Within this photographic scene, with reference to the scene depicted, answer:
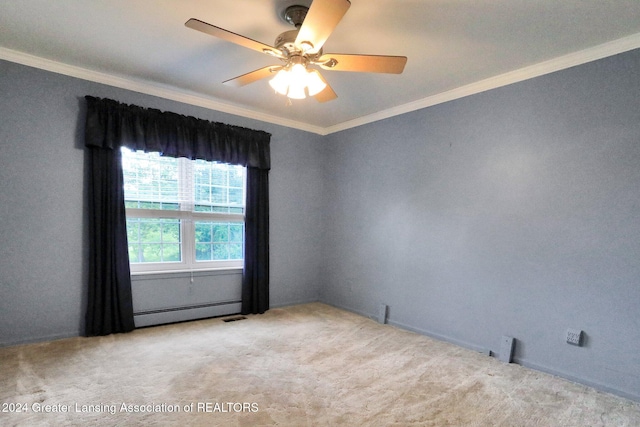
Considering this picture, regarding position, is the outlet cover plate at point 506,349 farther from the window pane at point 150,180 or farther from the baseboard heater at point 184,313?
the window pane at point 150,180

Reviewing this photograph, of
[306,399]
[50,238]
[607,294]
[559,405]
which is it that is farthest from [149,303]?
[607,294]

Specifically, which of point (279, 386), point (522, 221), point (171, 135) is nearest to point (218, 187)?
point (171, 135)

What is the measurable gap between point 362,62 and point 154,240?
2.82 metres

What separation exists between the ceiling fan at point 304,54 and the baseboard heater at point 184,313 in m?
2.64

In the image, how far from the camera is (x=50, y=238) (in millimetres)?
2842

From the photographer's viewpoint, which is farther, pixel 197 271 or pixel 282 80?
pixel 197 271

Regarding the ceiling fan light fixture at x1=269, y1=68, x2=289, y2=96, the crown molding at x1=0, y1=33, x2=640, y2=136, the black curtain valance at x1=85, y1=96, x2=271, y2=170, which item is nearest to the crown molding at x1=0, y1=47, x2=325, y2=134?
the crown molding at x1=0, y1=33, x2=640, y2=136

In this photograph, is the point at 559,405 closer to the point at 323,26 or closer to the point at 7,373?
the point at 323,26

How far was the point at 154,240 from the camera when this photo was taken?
3.43m

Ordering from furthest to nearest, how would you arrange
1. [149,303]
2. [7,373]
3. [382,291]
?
[382,291] → [149,303] → [7,373]

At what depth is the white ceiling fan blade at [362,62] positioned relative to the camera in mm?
1944

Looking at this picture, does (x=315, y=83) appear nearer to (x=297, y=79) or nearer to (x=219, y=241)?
(x=297, y=79)

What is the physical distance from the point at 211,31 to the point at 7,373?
2769 millimetres

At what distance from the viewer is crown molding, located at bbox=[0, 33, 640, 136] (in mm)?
2366
